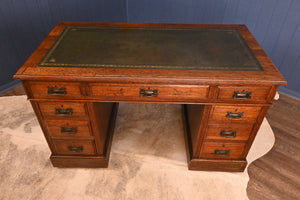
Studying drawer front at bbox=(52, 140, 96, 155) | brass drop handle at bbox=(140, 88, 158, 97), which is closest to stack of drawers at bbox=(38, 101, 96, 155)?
drawer front at bbox=(52, 140, 96, 155)

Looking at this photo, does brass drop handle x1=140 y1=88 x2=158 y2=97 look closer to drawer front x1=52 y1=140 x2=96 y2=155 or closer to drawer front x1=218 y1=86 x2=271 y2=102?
drawer front x1=218 y1=86 x2=271 y2=102

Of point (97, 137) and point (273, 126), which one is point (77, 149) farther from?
point (273, 126)

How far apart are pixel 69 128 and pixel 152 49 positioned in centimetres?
94

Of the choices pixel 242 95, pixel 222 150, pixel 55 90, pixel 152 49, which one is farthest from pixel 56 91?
pixel 222 150

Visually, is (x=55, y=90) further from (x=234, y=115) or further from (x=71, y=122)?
(x=234, y=115)

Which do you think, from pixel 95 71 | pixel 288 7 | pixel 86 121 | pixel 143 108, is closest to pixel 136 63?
pixel 95 71

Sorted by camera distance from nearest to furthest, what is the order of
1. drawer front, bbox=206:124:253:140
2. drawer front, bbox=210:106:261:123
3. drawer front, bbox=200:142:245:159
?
drawer front, bbox=210:106:261:123
drawer front, bbox=206:124:253:140
drawer front, bbox=200:142:245:159

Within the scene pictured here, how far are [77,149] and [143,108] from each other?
3.47 feet

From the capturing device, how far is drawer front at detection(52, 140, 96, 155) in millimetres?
1972

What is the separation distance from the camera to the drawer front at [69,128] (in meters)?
1.83

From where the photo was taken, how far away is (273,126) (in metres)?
2.60

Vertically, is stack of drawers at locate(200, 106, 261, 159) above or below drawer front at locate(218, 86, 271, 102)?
below

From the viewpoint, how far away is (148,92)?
1589 millimetres

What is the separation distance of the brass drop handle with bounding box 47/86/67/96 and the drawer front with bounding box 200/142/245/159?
48.1 inches
